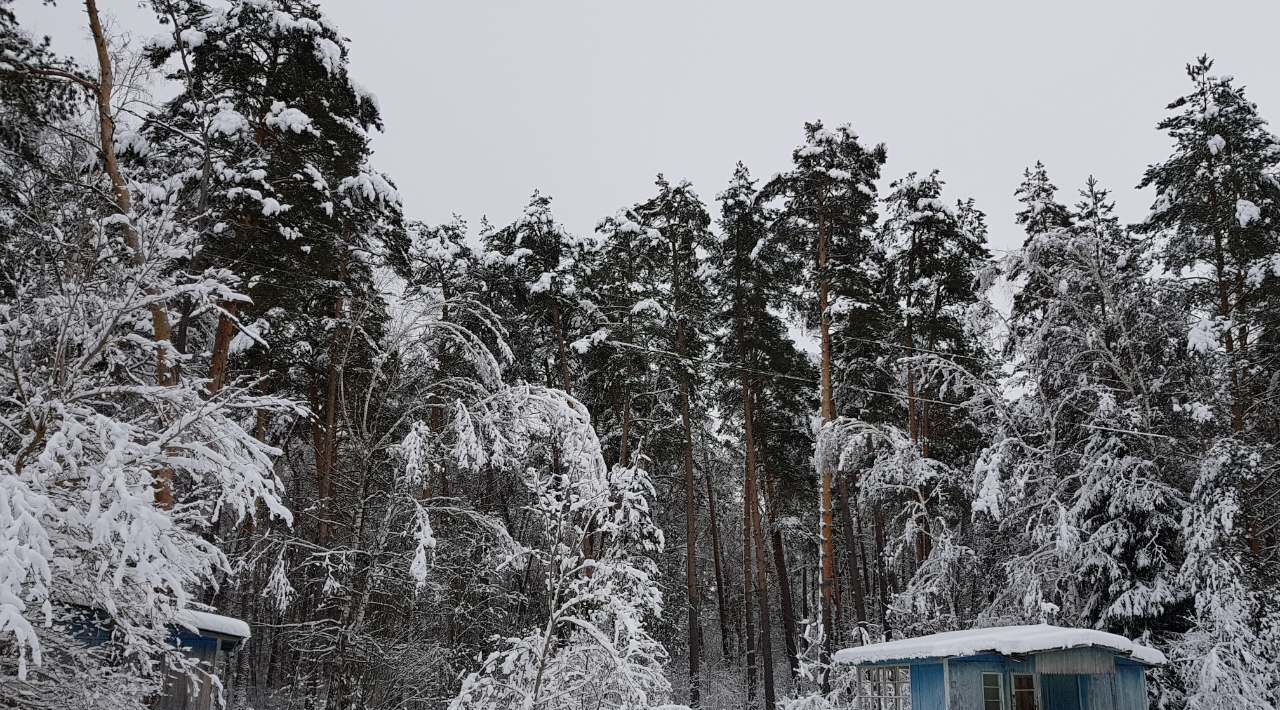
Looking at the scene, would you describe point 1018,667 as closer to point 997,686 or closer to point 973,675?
point 997,686

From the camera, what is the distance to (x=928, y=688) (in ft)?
42.4

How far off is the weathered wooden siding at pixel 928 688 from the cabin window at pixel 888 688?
2.16 ft

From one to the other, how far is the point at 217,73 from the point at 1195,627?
63.0ft

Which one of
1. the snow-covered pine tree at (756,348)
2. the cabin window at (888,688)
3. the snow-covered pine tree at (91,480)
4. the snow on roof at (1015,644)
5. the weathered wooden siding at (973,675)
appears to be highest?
the snow-covered pine tree at (756,348)

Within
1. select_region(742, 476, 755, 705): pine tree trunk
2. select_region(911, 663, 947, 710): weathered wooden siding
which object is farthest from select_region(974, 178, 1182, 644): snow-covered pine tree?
select_region(742, 476, 755, 705): pine tree trunk

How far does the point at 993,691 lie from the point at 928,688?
100 centimetres

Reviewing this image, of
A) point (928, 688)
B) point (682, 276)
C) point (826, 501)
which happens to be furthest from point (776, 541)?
point (928, 688)

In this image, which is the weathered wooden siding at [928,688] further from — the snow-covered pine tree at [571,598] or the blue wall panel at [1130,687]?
the snow-covered pine tree at [571,598]

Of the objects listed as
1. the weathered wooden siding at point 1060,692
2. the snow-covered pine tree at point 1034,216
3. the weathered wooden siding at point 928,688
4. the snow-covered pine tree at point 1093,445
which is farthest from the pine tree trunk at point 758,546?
the weathered wooden siding at point 928,688

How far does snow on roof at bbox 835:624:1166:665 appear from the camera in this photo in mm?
11688

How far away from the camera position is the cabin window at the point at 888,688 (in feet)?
47.0

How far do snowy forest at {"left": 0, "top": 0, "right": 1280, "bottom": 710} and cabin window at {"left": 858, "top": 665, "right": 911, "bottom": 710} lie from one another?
4.54 feet

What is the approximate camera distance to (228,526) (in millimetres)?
23609

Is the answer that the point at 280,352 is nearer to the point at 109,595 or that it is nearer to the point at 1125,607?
the point at 109,595
